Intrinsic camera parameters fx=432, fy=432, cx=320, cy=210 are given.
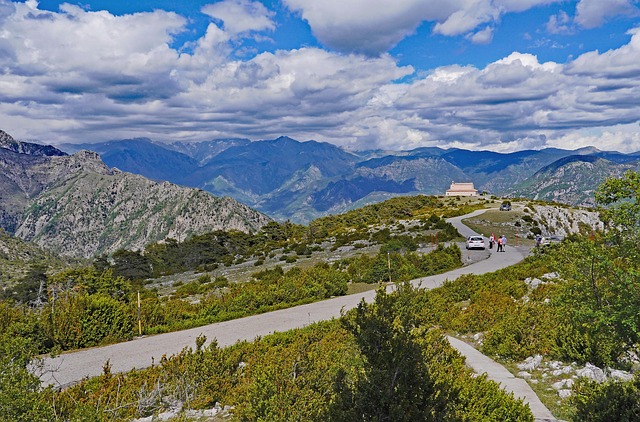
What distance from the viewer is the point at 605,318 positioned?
5.14 meters

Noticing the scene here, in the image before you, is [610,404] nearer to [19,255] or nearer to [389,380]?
[389,380]

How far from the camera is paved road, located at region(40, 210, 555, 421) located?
30.5 ft

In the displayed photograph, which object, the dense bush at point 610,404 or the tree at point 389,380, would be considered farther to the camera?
the dense bush at point 610,404

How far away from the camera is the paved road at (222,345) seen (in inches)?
366

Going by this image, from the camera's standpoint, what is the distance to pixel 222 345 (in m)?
13.1

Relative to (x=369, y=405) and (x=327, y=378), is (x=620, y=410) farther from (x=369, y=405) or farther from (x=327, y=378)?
(x=327, y=378)

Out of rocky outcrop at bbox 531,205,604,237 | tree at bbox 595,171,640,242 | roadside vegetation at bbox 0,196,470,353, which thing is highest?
tree at bbox 595,171,640,242

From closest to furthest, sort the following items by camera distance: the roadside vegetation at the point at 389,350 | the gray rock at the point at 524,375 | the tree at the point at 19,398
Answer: the roadside vegetation at the point at 389,350 < the tree at the point at 19,398 < the gray rock at the point at 524,375

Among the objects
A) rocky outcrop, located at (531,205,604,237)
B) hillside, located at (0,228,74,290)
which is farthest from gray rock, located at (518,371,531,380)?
hillside, located at (0,228,74,290)

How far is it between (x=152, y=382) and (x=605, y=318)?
26.9 feet

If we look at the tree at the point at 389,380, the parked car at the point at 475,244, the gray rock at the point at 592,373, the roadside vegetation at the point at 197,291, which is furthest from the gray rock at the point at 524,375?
the parked car at the point at 475,244

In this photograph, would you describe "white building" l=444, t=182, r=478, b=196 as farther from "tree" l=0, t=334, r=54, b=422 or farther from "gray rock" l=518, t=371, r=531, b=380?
"tree" l=0, t=334, r=54, b=422

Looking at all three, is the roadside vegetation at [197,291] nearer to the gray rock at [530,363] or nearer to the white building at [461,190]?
the gray rock at [530,363]

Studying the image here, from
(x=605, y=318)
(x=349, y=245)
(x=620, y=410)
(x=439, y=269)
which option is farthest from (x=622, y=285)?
(x=349, y=245)
